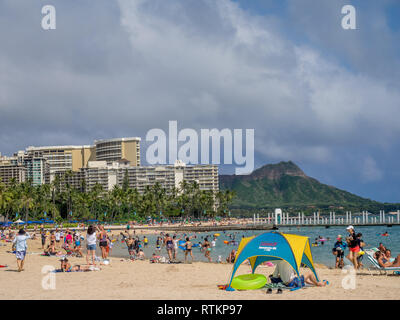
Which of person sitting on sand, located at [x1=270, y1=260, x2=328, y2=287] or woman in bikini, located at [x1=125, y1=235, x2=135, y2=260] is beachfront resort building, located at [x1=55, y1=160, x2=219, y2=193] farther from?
person sitting on sand, located at [x1=270, y1=260, x2=328, y2=287]

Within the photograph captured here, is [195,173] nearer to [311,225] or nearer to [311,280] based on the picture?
[311,225]

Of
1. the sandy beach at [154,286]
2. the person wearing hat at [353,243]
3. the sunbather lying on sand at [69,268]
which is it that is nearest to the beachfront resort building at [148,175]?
the sunbather lying on sand at [69,268]

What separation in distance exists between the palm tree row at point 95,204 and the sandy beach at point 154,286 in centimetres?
7492

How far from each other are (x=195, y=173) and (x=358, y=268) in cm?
16737

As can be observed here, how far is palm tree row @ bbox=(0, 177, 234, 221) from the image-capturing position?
10088cm

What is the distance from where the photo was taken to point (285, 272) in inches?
542

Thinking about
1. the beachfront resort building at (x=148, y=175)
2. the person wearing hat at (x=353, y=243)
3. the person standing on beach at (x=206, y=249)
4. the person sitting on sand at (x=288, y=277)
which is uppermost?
the beachfront resort building at (x=148, y=175)

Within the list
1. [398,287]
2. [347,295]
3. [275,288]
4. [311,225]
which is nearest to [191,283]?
[275,288]

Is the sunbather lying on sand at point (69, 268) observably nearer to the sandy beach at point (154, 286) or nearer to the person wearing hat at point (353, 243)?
the sandy beach at point (154, 286)

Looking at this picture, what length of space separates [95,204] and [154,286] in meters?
105

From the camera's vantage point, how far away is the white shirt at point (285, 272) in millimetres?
13664

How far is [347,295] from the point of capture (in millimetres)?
12227
